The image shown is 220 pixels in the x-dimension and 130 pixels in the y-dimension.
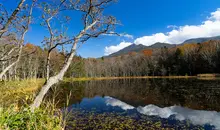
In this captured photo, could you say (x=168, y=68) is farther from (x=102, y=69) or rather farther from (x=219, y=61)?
(x=102, y=69)

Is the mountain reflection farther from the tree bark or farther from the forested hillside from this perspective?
the forested hillside

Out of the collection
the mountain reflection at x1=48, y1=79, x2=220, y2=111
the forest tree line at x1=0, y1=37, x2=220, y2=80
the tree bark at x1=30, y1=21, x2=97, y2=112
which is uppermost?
the forest tree line at x1=0, y1=37, x2=220, y2=80

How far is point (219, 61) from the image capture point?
5375cm

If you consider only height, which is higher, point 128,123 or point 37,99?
point 37,99

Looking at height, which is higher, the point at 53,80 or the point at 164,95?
the point at 53,80

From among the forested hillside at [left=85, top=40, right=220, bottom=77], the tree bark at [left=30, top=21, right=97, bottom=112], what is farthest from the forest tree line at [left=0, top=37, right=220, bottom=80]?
the tree bark at [left=30, top=21, right=97, bottom=112]

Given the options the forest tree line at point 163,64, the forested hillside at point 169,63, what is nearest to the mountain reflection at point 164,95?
the forest tree line at point 163,64

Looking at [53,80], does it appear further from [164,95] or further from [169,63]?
[169,63]

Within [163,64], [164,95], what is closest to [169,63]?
[163,64]

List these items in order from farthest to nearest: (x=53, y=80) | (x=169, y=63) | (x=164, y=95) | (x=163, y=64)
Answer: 1. (x=163, y=64)
2. (x=169, y=63)
3. (x=164, y=95)
4. (x=53, y=80)

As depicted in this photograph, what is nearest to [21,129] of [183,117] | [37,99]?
[37,99]

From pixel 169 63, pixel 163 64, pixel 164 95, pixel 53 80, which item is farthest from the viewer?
pixel 163 64

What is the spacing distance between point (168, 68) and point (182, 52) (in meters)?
7.99

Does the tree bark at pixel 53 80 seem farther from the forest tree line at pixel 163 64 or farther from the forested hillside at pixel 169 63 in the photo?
the forested hillside at pixel 169 63
